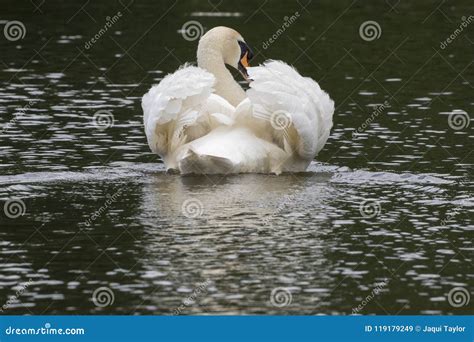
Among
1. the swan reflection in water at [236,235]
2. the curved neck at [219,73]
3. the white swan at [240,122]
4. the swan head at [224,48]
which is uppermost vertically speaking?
the swan head at [224,48]

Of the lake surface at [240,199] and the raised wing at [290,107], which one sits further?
the raised wing at [290,107]

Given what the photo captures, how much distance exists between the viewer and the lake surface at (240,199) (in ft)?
35.3

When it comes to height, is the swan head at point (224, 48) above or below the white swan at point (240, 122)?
above

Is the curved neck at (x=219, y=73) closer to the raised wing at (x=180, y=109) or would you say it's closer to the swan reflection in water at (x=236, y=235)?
the raised wing at (x=180, y=109)

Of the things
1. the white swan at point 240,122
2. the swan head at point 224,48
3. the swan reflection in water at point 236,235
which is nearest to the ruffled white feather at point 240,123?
the white swan at point 240,122

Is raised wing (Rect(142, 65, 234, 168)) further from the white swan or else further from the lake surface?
the lake surface

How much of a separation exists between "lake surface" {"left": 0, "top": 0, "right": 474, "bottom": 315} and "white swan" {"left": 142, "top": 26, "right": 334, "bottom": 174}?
0.86ft

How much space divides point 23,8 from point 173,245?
19.4 meters

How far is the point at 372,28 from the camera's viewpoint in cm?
2673

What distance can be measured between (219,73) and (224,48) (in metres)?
0.42

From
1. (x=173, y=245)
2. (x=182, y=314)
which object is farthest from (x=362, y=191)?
(x=182, y=314)

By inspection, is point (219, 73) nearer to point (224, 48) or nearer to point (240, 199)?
point (224, 48)

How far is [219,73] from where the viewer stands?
655 inches

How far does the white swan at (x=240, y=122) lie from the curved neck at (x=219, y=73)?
0.73 m
